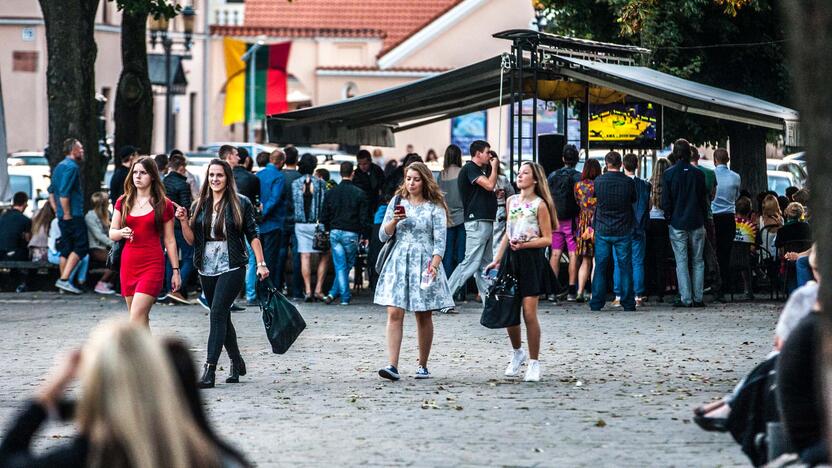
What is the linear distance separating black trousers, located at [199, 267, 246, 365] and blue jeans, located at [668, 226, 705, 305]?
8.32m

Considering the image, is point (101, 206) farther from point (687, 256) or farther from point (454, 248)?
point (687, 256)

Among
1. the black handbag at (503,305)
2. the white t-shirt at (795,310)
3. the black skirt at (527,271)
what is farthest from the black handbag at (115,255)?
the white t-shirt at (795,310)

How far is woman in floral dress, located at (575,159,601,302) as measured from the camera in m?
19.0

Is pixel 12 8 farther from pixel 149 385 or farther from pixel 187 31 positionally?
pixel 149 385

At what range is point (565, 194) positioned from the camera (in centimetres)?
1927

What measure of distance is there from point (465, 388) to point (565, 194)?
26.5ft

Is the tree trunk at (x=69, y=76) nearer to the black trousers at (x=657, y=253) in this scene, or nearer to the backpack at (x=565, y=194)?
the backpack at (x=565, y=194)

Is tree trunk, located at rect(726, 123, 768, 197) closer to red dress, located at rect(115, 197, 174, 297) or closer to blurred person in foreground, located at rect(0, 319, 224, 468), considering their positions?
red dress, located at rect(115, 197, 174, 297)

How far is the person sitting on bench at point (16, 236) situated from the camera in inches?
842

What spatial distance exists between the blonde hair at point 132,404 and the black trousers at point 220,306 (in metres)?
7.62

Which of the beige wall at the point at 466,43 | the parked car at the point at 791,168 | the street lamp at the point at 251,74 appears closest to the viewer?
the parked car at the point at 791,168

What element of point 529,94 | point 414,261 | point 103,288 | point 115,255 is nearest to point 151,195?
point 115,255

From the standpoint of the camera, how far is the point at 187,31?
1459 inches

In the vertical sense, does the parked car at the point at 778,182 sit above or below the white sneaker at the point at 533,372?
above
